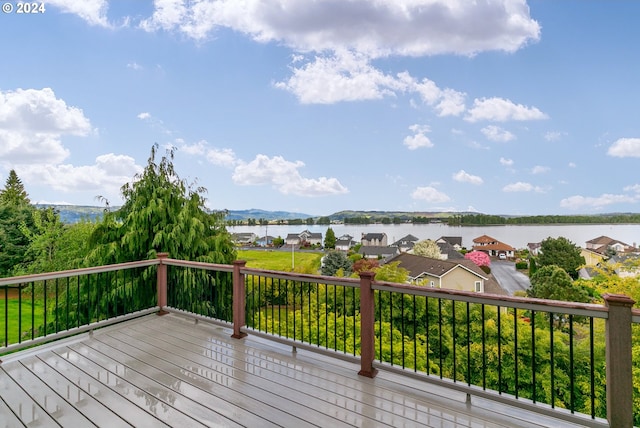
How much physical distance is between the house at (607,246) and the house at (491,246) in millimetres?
7360

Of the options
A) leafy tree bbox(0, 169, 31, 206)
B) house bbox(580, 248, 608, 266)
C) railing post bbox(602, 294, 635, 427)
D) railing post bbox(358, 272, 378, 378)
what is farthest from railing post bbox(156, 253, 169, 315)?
leafy tree bbox(0, 169, 31, 206)

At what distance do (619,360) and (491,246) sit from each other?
2570 cm

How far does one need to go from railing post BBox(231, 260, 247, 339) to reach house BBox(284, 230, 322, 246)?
1040 inches

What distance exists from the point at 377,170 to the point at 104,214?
26.4 metres

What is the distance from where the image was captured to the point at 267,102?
2019 centimetres

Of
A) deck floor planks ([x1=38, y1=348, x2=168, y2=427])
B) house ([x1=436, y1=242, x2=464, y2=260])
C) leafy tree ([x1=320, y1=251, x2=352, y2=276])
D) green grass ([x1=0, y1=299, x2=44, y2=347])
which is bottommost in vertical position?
green grass ([x1=0, y1=299, x2=44, y2=347])

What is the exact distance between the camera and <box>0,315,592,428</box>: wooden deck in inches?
95.0

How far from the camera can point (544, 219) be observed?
2067cm

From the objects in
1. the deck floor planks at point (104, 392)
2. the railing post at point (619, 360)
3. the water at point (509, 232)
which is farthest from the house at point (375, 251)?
the railing post at point (619, 360)

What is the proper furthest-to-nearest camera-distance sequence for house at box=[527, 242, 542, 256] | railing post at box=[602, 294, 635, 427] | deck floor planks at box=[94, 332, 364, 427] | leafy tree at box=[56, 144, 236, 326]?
house at box=[527, 242, 542, 256], leafy tree at box=[56, 144, 236, 326], deck floor planks at box=[94, 332, 364, 427], railing post at box=[602, 294, 635, 427]

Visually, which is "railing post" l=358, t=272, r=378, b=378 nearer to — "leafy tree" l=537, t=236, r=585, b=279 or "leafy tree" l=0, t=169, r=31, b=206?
"leafy tree" l=537, t=236, r=585, b=279

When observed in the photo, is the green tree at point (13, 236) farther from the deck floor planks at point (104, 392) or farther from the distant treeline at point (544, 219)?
the distant treeline at point (544, 219)

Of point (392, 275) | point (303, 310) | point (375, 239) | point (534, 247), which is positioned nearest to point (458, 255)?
point (534, 247)

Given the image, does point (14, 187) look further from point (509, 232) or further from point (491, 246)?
point (509, 232)
